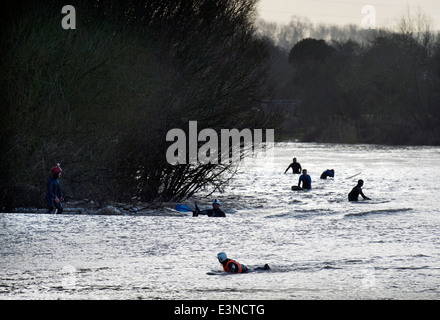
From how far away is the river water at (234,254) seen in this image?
10961 mm

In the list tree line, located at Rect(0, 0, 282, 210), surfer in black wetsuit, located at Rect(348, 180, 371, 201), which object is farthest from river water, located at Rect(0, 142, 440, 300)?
tree line, located at Rect(0, 0, 282, 210)

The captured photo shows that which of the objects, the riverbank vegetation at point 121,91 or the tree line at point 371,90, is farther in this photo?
the tree line at point 371,90

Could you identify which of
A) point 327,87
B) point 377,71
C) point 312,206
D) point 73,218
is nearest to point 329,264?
point 73,218

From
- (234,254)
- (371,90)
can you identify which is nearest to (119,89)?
(234,254)

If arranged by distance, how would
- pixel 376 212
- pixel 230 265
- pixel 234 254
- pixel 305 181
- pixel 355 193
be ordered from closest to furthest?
pixel 230 265, pixel 234 254, pixel 376 212, pixel 355 193, pixel 305 181

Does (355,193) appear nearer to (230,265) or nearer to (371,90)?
(230,265)

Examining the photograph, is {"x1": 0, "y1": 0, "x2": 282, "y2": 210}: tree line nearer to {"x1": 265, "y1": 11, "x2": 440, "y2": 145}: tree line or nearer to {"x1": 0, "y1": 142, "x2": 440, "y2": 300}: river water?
{"x1": 0, "y1": 142, "x2": 440, "y2": 300}: river water

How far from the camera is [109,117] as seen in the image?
22.5 metres

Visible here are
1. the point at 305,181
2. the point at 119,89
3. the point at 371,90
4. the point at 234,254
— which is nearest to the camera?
the point at 234,254

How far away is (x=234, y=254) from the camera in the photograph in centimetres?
1438

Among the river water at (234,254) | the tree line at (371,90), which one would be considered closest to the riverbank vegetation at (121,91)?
the river water at (234,254)

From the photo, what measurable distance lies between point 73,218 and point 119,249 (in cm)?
392

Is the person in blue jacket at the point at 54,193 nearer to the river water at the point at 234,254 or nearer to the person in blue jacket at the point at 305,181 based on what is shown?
the river water at the point at 234,254

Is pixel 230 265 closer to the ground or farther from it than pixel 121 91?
closer to the ground
